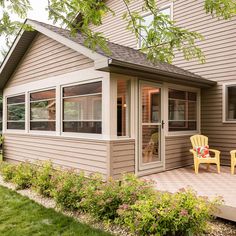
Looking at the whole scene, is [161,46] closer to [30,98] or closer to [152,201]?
[152,201]

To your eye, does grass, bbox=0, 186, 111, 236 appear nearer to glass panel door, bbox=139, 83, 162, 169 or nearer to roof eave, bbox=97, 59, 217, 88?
glass panel door, bbox=139, 83, 162, 169

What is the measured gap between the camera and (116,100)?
5.18 metres

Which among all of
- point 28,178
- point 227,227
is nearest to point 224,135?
point 227,227

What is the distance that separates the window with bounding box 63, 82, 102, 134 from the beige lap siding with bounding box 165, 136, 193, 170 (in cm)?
198

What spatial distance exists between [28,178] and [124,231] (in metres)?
3.04

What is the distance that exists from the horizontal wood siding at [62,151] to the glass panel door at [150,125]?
100cm

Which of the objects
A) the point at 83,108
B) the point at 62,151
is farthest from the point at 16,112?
the point at 83,108

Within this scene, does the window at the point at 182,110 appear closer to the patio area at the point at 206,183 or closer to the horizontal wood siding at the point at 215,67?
the horizontal wood siding at the point at 215,67

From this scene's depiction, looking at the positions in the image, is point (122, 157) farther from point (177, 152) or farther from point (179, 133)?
point (179, 133)

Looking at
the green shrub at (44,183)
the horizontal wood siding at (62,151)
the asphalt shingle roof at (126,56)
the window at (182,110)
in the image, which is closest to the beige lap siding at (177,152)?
the window at (182,110)

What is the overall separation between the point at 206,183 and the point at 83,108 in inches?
121

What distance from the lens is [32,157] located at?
7.95 m

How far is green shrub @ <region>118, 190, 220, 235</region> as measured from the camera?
293 cm

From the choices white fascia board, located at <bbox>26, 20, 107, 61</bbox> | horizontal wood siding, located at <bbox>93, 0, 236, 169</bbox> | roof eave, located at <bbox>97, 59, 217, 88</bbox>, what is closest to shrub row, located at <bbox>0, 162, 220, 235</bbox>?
roof eave, located at <bbox>97, 59, 217, 88</bbox>
